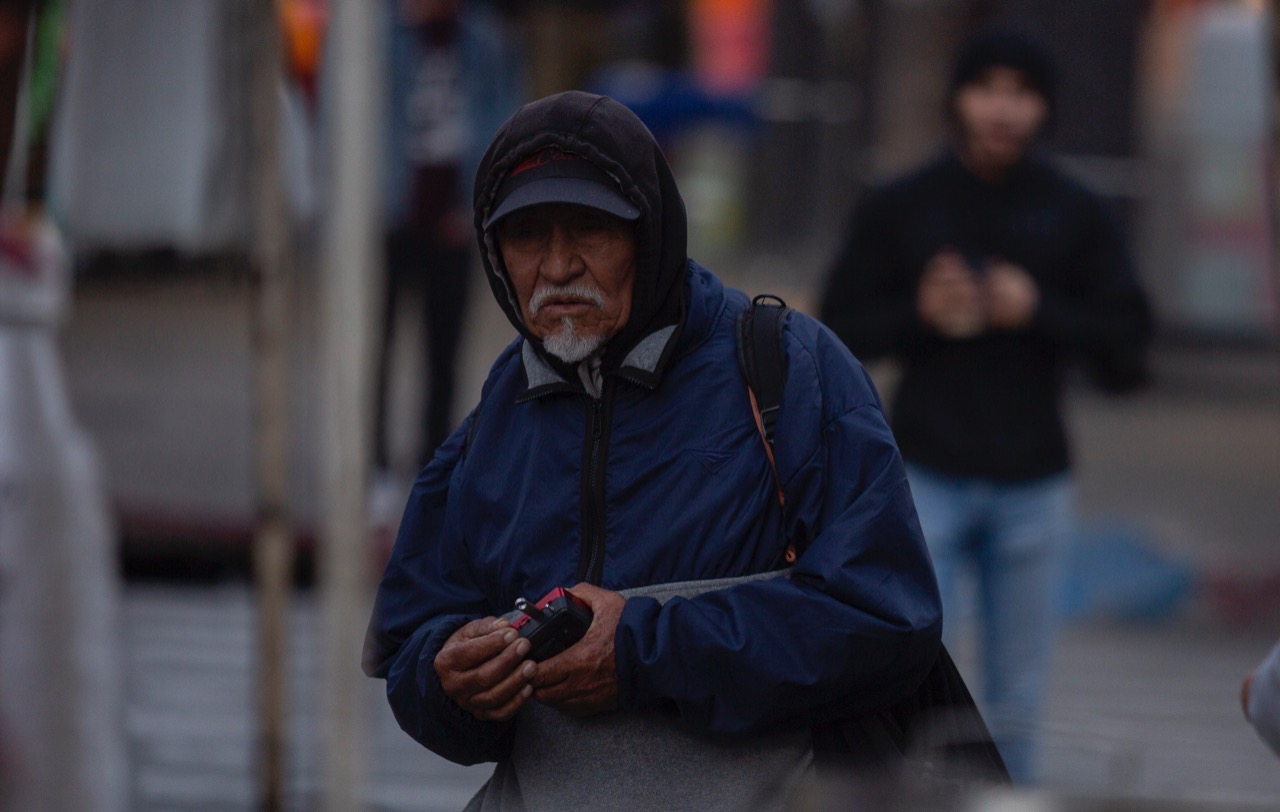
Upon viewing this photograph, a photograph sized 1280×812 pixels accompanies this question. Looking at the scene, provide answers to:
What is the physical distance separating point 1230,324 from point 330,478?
10050mm

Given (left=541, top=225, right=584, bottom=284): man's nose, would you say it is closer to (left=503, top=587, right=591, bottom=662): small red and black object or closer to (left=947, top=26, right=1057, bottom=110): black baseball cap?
(left=503, top=587, right=591, bottom=662): small red and black object

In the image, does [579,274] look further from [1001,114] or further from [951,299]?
[1001,114]

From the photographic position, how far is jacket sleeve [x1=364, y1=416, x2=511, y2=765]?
243 cm

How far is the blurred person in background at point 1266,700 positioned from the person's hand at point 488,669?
3.64 feet

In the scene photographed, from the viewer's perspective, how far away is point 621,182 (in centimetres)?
237

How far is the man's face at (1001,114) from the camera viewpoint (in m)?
4.48

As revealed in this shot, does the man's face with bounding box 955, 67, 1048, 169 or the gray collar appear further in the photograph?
the man's face with bounding box 955, 67, 1048, 169

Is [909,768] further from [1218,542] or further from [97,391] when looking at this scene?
[97,391]

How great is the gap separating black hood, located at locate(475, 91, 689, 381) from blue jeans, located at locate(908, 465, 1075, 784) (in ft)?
6.86

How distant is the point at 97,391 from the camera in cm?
1178

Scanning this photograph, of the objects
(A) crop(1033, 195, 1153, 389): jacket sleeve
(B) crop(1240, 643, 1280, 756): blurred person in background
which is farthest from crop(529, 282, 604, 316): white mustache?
(A) crop(1033, 195, 1153, 389): jacket sleeve

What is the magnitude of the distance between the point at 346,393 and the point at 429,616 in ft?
6.58

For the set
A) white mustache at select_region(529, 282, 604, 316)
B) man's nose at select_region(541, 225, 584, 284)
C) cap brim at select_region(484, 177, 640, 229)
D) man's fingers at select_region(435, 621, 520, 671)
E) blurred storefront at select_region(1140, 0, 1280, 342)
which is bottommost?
blurred storefront at select_region(1140, 0, 1280, 342)

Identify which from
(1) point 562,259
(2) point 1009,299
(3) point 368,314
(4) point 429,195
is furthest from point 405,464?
(1) point 562,259
